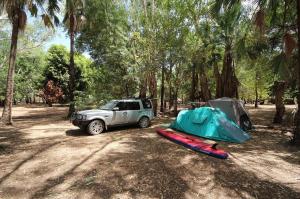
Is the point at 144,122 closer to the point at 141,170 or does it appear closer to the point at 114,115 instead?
the point at 114,115

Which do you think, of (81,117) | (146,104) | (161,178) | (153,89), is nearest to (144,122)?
(146,104)

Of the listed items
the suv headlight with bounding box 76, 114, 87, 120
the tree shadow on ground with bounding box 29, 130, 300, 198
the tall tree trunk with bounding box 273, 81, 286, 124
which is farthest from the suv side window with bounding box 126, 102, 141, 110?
the tall tree trunk with bounding box 273, 81, 286, 124

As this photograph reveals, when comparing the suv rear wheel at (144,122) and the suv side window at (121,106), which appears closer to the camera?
the suv side window at (121,106)

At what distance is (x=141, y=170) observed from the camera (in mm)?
6105

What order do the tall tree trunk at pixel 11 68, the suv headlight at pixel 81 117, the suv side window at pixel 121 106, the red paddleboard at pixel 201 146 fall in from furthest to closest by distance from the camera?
the tall tree trunk at pixel 11 68
the suv side window at pixel 121 106
the suv headlight at pixel 81 117
the red paddleboard at pixel 201 146

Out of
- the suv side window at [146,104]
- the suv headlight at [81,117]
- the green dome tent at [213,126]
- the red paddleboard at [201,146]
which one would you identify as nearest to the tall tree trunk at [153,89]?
the suv side window at [146,104]

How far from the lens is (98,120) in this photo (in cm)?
1102

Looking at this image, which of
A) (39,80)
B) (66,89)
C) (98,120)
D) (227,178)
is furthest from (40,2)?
(39,80)

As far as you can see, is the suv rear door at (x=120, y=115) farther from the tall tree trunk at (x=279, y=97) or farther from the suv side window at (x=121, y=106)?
the tall tree trunk at (x=279, y=97)

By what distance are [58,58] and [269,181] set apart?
113 feet

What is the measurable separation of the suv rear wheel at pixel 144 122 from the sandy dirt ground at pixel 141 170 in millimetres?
3498

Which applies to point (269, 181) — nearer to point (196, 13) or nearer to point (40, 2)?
point (40, 2)

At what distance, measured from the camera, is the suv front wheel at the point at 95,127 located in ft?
35.3

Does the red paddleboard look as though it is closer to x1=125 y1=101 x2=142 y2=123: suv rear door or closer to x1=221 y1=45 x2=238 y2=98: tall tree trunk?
x1=125 y1=101 x2=142 y2=123: suv rear door
